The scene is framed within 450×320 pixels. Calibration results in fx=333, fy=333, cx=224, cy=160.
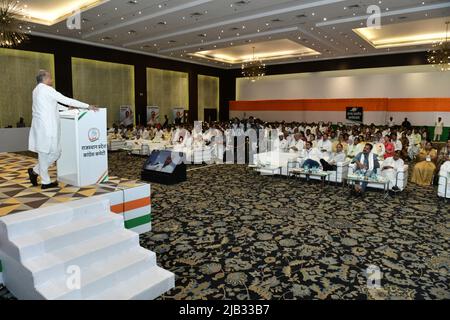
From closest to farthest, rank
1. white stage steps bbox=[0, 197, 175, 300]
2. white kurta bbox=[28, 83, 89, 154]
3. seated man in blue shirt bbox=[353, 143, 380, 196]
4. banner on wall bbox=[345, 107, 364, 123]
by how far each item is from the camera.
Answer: white stage steps bbox=[0, 197, 175, 300] < white kurta bbox=[28, 83, 89, 154] < seated man in blue shirt bbox=[353, 143, 380, 196] < banner on wall bbox=[345, 107, 364, 123]

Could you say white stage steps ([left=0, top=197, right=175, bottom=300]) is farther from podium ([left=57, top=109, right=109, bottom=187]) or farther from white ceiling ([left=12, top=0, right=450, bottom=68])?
white ceiling ([left=12, top=0, right=450, bottom=68])

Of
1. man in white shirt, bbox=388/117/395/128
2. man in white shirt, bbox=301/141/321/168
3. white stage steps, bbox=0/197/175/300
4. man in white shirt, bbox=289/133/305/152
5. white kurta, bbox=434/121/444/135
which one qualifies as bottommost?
white stage steps, bbox=0/197/175/300

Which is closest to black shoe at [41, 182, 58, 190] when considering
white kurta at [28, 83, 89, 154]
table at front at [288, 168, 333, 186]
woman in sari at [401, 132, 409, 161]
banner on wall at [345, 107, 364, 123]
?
white kurta at [28, 83, 89, 154]

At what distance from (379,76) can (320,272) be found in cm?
1491

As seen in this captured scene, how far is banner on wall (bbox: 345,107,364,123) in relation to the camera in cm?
1656

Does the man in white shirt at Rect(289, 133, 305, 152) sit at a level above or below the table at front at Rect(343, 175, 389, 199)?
above

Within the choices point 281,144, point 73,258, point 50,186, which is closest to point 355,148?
point 281,144

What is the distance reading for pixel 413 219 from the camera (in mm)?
5176

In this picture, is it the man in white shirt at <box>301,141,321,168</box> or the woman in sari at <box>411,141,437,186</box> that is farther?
the man in white shirt at <box>301,141,321,168</box>

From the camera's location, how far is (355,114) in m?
16.7

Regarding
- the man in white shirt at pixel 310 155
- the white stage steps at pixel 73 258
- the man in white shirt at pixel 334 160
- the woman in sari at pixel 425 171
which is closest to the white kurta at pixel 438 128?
the woman in sari at pixel 425 171

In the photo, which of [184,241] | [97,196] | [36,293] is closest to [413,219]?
[184,241]

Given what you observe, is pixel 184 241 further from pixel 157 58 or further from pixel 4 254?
pixel 157 58

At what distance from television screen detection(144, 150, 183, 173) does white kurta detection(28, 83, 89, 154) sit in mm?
3540
